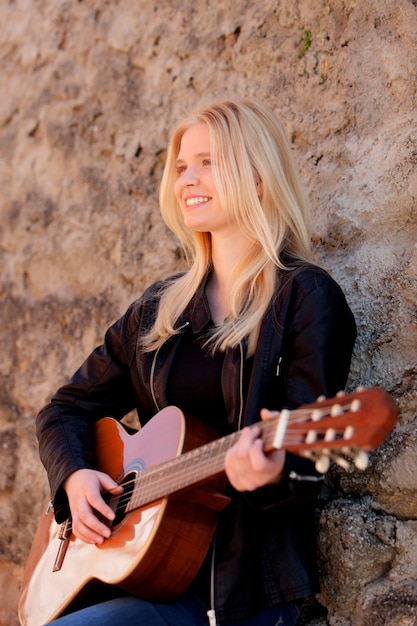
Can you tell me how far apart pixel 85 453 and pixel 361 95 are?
173 cm

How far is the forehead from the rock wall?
2.00 feet

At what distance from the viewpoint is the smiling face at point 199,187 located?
264 cm

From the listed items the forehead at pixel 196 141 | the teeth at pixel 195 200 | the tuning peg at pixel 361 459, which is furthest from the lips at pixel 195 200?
the tuning peg at pixel 361 459

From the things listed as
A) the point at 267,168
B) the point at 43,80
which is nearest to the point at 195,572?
the point at 267,168

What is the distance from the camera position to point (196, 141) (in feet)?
8.90

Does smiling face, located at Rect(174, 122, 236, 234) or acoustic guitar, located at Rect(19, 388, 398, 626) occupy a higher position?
smiling face, located at Rect(174, 122, 236, 234)

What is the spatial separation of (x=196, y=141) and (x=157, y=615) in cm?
158

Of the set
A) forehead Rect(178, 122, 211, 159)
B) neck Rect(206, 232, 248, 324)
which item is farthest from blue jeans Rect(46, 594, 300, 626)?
forehead Rect(178, 122, 211, 159)

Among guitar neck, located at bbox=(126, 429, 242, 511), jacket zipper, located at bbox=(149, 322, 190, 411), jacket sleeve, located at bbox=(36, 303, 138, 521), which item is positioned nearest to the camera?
guitar neck, located at bbox=(126, 429, 242, 511)

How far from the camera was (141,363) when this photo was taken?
274cm

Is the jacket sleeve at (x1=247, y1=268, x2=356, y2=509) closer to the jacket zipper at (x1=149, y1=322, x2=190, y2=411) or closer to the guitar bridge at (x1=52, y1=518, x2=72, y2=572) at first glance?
the jacket zipper at (x1=149, y1=322, x2=190, y2=411)

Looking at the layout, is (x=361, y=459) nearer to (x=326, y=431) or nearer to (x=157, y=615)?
(x=326, y=431)

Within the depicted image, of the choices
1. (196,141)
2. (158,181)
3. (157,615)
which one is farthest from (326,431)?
(158,181)

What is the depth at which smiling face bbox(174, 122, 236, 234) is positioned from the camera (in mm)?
2639
